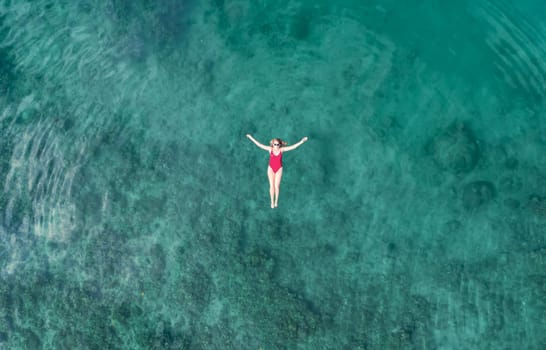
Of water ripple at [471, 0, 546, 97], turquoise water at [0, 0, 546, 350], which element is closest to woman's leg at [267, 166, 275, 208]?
turquoise water at [0, 0, 546, 350]

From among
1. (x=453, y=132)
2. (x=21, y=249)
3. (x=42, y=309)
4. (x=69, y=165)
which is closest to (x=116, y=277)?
(x=42, y=309)

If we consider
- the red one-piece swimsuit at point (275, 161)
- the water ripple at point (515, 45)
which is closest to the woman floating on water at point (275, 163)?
the red one-piece swimsuit at point (275, 161)

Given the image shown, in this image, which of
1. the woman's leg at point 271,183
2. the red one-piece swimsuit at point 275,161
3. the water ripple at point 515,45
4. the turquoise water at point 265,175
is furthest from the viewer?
the water ripple at point 515,45

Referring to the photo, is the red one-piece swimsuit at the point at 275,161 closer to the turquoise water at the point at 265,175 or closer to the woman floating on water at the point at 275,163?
the woman floating on water at the point at 275,163

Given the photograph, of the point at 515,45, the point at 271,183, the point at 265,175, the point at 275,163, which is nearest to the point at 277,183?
the point at 271,183

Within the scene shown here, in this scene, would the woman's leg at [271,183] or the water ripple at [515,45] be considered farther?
the water ripple at [515,45]

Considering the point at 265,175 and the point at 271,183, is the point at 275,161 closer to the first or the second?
the point at 271,183

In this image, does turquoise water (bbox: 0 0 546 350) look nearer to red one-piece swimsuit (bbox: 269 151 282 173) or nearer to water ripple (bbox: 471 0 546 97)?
water ripple (bbox: 471 0 546 97)
